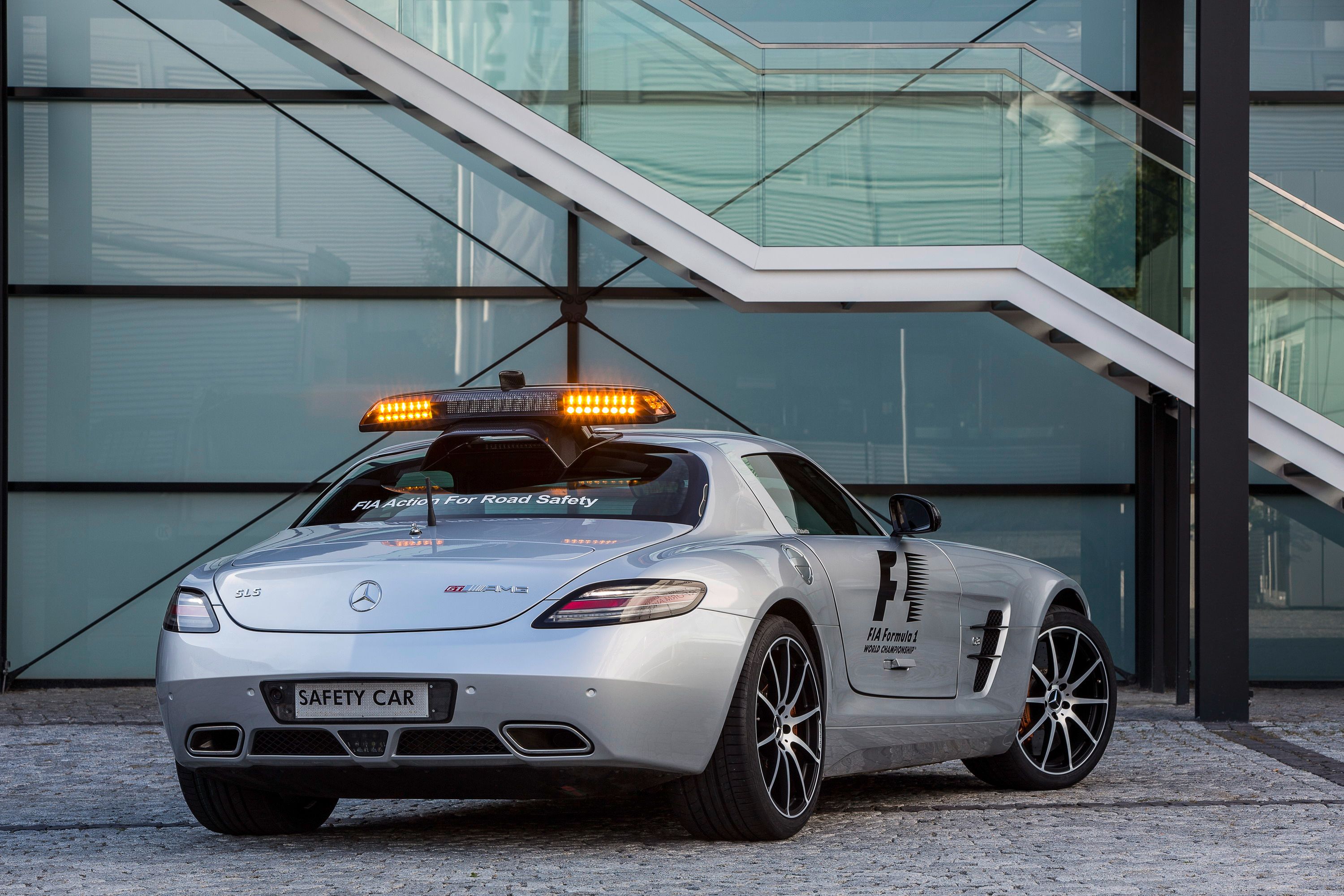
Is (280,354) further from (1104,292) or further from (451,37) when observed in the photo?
(1104,292)

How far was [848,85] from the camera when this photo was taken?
10727 mm

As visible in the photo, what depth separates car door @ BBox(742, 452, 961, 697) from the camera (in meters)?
5.84

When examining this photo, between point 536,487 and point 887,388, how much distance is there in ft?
26.6

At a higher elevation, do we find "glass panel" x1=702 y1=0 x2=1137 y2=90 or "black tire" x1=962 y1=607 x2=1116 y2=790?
"glass panel" x1=702 y1=0 x2=1137 y2=90

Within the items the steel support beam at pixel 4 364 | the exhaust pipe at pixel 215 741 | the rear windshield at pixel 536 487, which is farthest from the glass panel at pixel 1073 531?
the exhaust pipe at pixel 215 741

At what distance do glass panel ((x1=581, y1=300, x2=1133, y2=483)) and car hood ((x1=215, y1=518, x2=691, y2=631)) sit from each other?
8.03 meters

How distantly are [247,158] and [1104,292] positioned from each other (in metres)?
6.80

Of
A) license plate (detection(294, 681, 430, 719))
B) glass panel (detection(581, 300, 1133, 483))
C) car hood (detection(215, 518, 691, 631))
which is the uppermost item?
glass panel (detection(581, 300, 1133, 483))

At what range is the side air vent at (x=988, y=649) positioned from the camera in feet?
21.5

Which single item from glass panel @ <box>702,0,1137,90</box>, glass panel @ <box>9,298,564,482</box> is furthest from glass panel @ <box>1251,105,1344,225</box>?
glass panel @ <box>9,298,564,482</box>

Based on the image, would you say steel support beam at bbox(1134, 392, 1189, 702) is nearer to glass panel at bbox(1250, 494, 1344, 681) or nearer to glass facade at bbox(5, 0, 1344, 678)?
glass facade at bbox(5, 0, 1344, 678)

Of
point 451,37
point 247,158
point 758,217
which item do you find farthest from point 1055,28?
point 247,158

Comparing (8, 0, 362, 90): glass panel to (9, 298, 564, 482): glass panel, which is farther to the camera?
(8, 0, 362, 90): glass panel

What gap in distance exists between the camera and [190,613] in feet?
16.7
